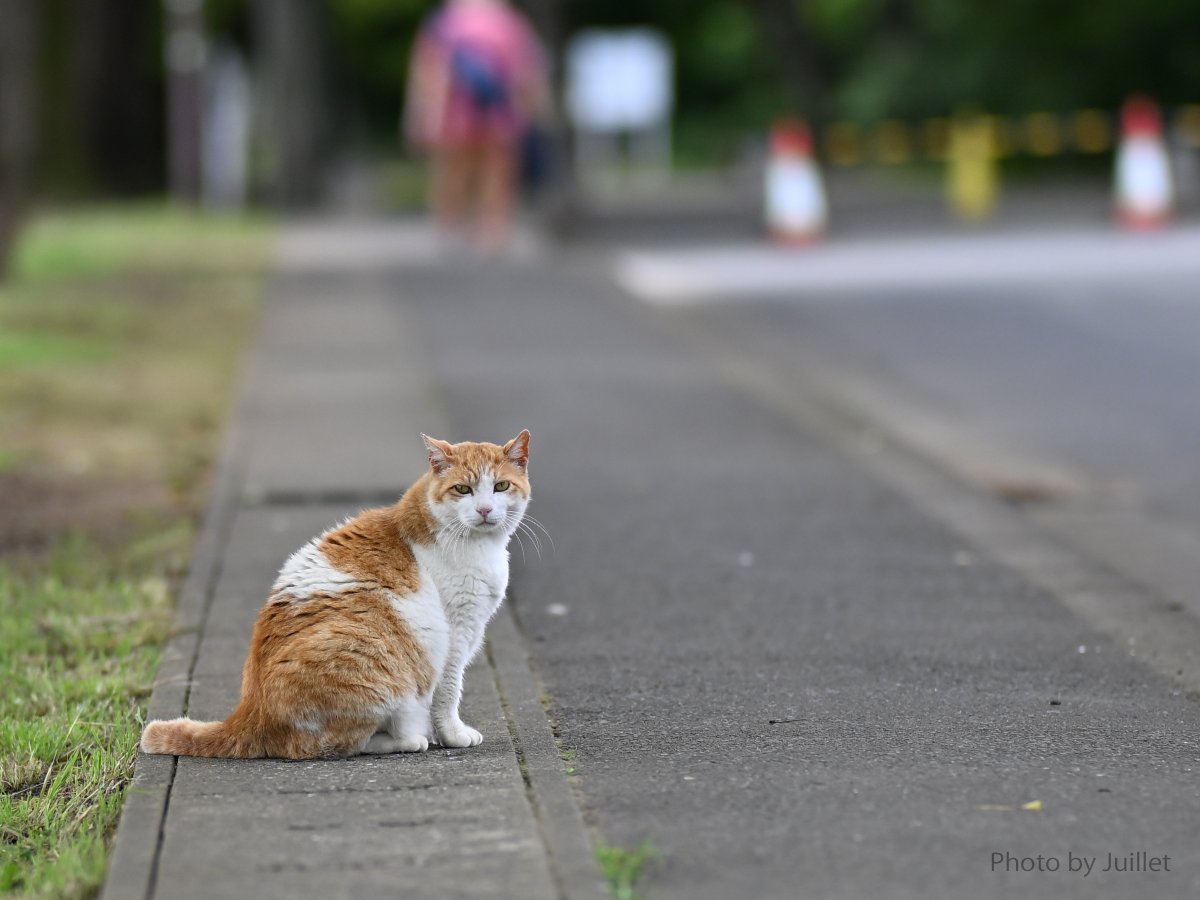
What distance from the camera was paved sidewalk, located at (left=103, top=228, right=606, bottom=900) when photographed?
12.5ft

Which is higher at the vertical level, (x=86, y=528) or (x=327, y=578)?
(x=327, y=578)

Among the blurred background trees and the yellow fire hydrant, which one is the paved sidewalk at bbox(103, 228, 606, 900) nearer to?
the blurred background trees

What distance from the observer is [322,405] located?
9.82m

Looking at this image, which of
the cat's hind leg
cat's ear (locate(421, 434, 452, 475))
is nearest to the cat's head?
cat's ear (locate(421, 434, 452, 475))

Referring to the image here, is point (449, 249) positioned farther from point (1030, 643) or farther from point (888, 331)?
point (1030, 643)

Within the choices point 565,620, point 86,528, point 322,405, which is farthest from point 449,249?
point 565,620

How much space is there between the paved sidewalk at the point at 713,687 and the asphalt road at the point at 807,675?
1 cm

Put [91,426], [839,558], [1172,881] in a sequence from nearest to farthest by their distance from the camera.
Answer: [1172,881], [839,558], [91,426]

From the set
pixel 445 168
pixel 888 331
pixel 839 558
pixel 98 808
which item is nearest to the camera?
pixel 98 808

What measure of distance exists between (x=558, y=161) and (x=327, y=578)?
17485 mm

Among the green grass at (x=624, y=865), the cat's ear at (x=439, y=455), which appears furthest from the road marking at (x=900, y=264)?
the green grass at (x=624, y=865)

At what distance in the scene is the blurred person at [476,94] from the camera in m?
16.6

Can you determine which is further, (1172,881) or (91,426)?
(91,426)

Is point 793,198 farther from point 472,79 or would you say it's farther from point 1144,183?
point 472,79
